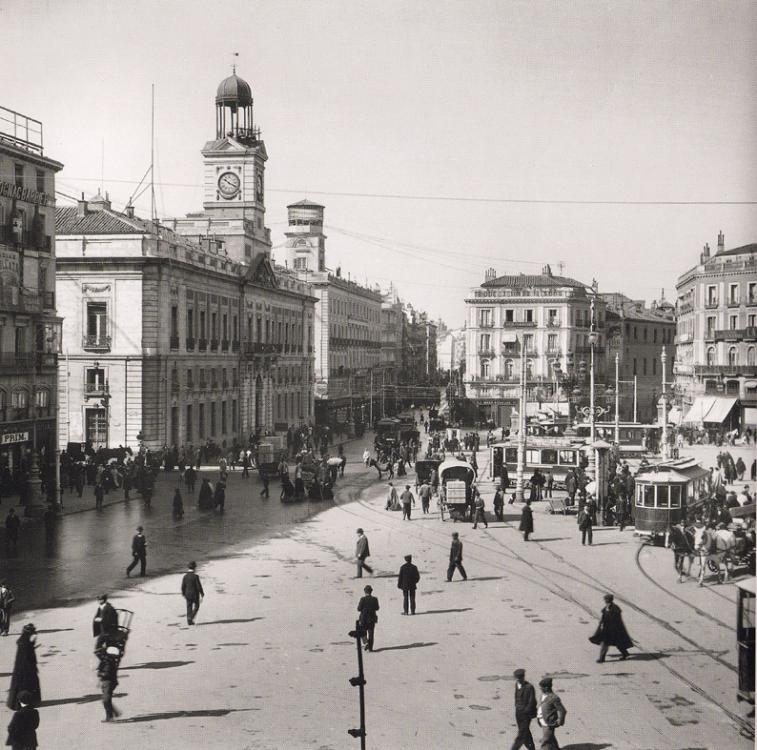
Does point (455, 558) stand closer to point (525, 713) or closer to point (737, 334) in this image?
point (525, 713)

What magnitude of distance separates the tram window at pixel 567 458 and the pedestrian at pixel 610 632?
20.5m

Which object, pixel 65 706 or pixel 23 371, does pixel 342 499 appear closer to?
pixel 23 371

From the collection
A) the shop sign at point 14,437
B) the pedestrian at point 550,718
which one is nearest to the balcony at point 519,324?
the shop sign at point 14,437

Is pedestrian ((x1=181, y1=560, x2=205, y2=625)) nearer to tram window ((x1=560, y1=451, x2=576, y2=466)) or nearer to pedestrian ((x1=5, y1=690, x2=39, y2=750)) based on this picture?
pedestrian ((x1=5, y1=690, x2=39, y2=750))

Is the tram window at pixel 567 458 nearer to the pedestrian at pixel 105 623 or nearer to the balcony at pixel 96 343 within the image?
the balcony at pixel 96 343

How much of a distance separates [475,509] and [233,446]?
16.2 meters

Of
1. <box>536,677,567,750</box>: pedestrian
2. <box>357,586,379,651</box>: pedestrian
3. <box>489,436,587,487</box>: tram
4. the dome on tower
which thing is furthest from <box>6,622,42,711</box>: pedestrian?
<box>489,436,587,487</box>: tram

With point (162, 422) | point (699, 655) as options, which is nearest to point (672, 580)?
point (699, 655)

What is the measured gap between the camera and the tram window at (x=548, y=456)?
110ft

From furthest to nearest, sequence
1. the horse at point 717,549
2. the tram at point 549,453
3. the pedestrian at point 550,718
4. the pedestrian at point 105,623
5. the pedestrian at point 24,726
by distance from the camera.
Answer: the tram at point 549,453
the horse at point 717,549
the pedestrian at point 105,623
the pedestrian at point 550,718
the pedestrian at point 24,726

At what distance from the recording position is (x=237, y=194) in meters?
45.6

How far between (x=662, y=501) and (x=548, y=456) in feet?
38.2

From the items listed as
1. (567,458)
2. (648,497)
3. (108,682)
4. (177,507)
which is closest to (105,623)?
(108,682)

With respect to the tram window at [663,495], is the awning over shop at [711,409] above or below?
above
